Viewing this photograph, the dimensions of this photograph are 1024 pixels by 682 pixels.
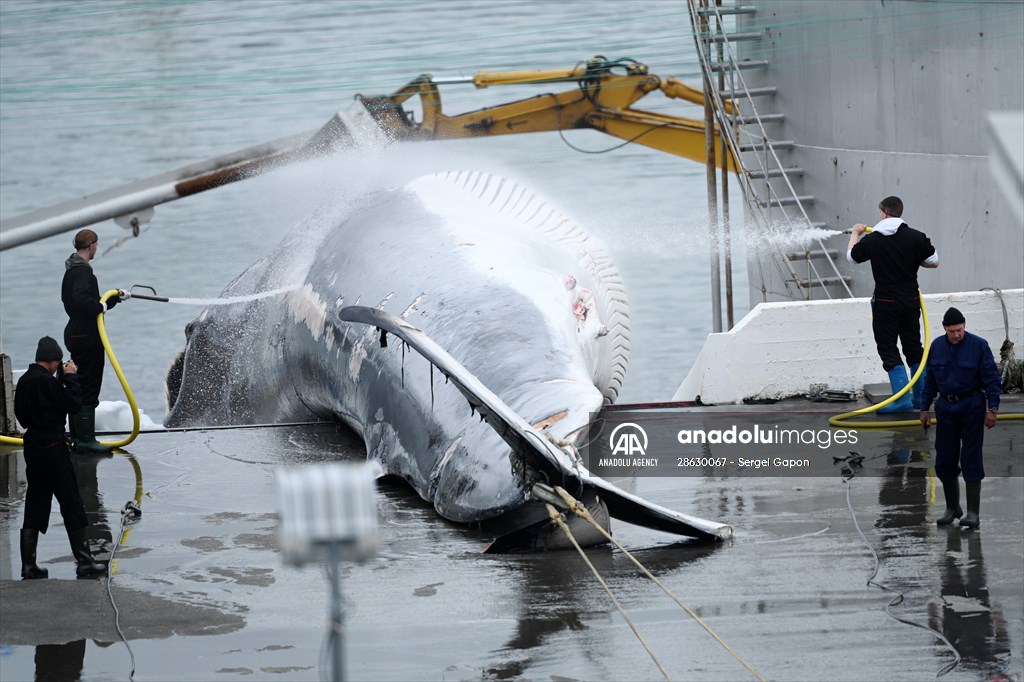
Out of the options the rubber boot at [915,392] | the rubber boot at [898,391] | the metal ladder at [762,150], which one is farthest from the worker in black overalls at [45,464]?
the metal ladder at [762,150]

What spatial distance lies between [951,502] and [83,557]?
5.77 metres

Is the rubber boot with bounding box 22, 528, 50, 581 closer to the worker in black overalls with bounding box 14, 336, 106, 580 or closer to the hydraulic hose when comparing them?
the worker in black overalls with bounding box 14, 336, 106, 580

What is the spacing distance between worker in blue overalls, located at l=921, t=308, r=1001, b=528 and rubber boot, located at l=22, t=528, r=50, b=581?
596 centimetres

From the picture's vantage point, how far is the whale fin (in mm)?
7727

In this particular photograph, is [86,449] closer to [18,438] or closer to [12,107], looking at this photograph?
[18,438]

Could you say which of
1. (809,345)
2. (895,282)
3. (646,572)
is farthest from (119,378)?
(895,282)

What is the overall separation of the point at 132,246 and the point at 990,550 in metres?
42.6

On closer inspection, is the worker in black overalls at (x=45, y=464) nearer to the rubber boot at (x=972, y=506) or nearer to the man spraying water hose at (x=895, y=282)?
the rubber boot at (x=972, y=506)

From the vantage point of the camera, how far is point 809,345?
13.2 meters

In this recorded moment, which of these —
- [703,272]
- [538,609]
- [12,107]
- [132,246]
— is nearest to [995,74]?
[538,609]

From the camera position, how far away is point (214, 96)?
198ft

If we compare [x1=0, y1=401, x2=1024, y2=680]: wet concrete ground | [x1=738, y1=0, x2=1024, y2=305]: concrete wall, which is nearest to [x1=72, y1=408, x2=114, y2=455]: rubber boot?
[x1=0, y1=401, x2=1024, y2=680]: wet concrete ground

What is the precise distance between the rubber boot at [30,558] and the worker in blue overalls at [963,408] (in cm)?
596

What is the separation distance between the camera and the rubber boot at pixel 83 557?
28.8 feet
